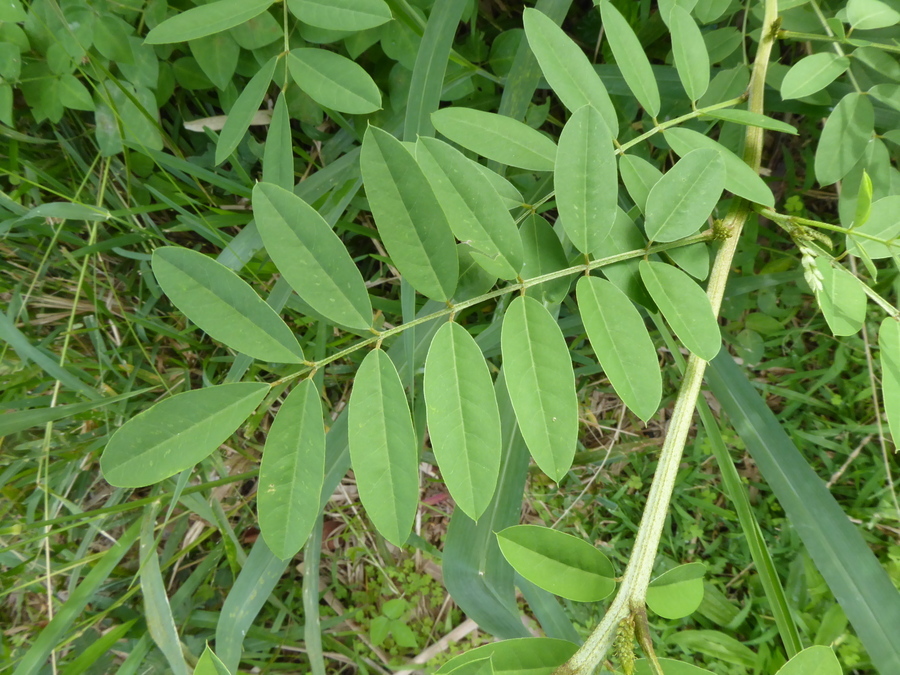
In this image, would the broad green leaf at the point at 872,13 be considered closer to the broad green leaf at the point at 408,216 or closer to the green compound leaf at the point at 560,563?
the broad green leaf at the point at 408,216

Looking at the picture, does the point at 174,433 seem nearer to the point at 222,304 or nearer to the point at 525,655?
the point at 222,304

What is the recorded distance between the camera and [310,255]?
2.53 feet

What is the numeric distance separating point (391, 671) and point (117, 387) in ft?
4.08

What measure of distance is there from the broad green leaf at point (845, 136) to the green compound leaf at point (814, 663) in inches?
32.3

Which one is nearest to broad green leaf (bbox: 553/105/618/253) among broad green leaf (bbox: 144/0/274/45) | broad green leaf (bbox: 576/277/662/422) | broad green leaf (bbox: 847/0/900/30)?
broad green leaf (bbox: 576/277/662/422)

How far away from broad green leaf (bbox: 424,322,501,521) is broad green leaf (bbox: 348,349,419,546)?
40 mm

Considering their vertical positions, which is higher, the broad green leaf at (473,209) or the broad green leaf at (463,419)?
the broad green leaf at (473,209)

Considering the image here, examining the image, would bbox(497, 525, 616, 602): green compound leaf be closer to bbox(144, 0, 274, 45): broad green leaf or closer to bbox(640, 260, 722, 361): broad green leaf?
bbox(640, 260, 722, 361): broad green leaf

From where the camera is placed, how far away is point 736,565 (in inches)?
65.4

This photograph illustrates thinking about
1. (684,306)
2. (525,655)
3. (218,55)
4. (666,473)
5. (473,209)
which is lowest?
(525,655)

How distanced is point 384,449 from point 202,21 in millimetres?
885

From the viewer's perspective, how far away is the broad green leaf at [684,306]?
78 centimetres

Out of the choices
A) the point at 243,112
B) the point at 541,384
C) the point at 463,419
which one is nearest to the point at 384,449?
the point at 463,419

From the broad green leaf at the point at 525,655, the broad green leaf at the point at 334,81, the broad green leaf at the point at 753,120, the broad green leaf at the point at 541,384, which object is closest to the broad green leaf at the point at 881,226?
the broad green leaf at the point at 753,120
